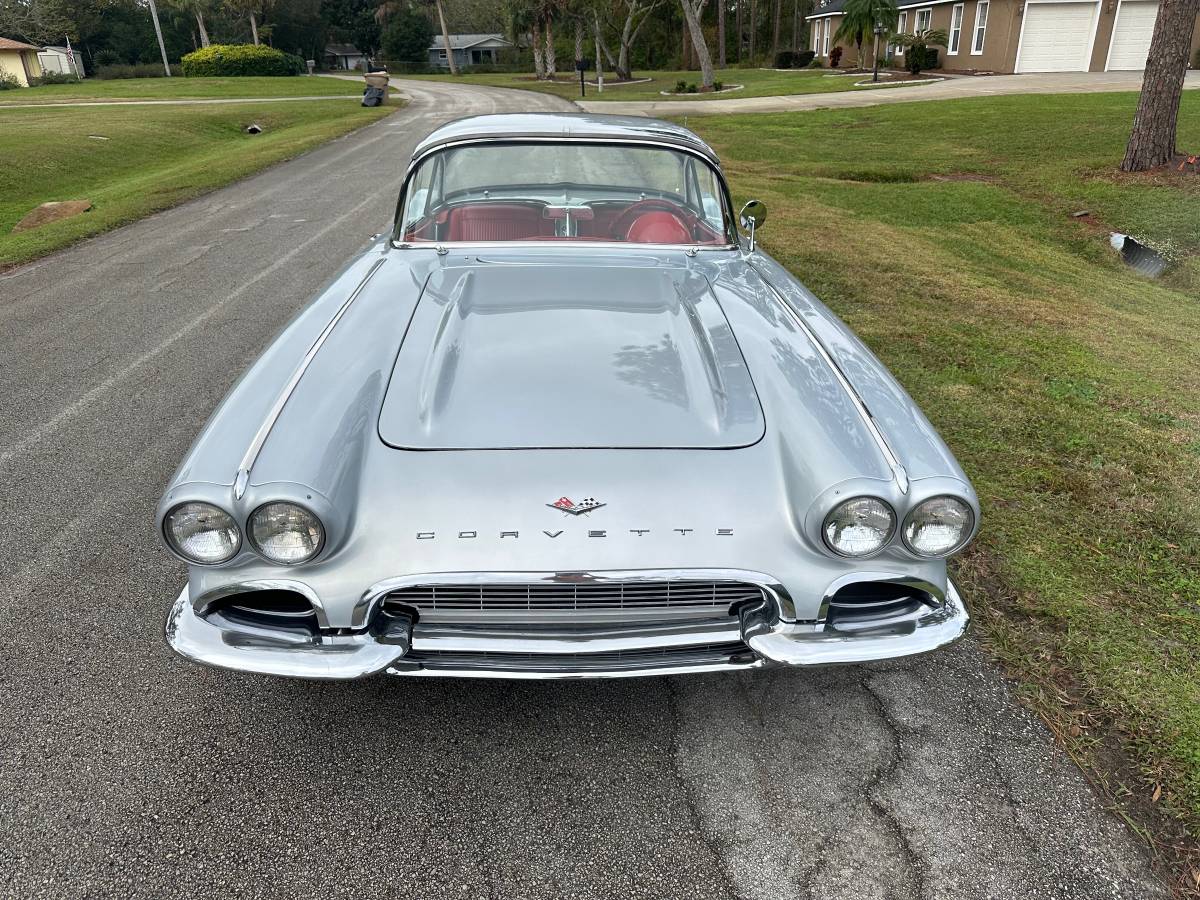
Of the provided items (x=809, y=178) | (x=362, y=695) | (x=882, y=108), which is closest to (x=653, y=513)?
(x=362, y=695)

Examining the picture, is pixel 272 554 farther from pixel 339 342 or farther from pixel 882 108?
pixel 882 108

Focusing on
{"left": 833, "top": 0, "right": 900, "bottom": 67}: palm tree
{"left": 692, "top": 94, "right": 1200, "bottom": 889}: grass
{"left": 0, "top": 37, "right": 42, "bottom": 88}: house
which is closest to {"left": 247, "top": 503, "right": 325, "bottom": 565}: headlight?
{"left": 692, "top": 94, "right": 1200, "bottom": 889}: grass

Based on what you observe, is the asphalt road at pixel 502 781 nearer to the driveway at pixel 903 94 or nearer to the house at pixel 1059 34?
the driveway at pixel 903 94

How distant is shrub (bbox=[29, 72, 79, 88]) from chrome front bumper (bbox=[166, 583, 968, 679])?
53408 millimetres

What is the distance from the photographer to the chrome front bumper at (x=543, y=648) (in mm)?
2043

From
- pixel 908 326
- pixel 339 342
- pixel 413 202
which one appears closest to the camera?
pixel 339 342

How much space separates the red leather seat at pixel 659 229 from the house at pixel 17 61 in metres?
51.5

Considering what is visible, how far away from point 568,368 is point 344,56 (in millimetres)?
85612

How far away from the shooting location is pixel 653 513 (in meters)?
2.05

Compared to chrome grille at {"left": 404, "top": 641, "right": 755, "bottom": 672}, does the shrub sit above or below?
above

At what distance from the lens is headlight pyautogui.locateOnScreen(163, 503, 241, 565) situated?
201 centimetres

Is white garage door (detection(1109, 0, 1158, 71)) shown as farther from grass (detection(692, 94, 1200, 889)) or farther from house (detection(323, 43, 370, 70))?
house (detection(323, 43, 370, 70))

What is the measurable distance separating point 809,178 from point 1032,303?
6.67 meters

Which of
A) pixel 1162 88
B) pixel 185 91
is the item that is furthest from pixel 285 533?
pixel 185 91
